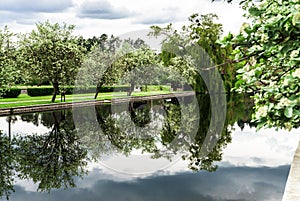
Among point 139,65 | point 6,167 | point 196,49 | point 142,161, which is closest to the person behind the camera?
point 6,167

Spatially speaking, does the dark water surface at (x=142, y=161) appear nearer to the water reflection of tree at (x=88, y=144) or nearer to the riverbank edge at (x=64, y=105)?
the water reflection of tree at (x=88, y=144)

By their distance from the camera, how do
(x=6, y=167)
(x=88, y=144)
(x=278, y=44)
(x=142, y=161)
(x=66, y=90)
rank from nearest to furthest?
(x=278, y=44) < (x=6, y=167) < (x=142, y=161) < (x=88, y=144) < (x=66, y=90)

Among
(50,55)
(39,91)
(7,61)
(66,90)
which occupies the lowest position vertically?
(39,91)

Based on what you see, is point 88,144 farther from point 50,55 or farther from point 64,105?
point 50,55

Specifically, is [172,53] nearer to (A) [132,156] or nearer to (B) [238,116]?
(B) [238,116]

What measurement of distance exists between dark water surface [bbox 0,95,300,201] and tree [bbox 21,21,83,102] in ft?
21.1

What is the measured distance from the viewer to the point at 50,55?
62.5 ft

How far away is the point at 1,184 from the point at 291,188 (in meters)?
4.57

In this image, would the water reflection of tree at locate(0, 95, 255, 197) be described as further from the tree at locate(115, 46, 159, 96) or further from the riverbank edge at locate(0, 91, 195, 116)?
the tree at locate(115, 46, 159, 96)

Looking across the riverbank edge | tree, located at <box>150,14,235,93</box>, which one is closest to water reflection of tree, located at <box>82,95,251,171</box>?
the riverbank edge

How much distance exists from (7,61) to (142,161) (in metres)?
11.2

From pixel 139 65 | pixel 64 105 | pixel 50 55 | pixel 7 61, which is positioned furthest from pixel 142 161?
pixel 50 55

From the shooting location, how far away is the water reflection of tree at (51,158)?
681 centimetres

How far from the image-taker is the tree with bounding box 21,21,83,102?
19.0 m
